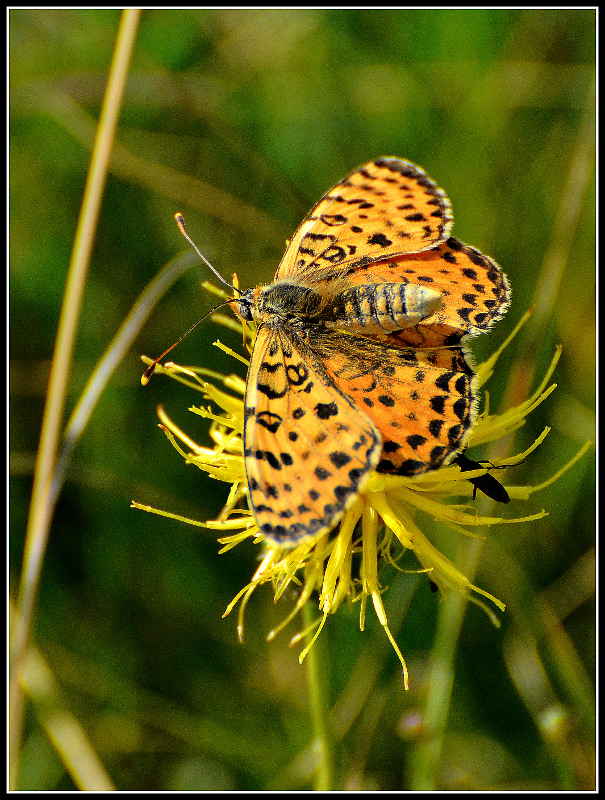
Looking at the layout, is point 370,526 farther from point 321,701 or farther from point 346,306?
point 346,306

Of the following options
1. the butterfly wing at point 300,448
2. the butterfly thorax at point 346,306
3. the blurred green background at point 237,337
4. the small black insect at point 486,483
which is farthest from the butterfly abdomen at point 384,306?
the blurred green background at point 237,337

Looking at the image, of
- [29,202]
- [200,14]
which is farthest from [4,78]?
[200,14]

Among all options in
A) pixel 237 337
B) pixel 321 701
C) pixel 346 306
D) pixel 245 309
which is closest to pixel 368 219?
pixel 346 306

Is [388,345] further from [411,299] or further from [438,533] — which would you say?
[438,533]

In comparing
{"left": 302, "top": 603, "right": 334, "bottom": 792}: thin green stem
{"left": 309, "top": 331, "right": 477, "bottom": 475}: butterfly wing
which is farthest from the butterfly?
{"left": 302, "top": 603, "right": 334, "bottom": 792}: thin green stem

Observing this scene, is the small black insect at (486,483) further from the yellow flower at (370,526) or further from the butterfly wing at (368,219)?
the butterfly wing at (368,219)

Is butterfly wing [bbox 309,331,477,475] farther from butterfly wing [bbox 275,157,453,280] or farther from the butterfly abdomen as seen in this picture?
butterfly wing [bbox 275,157,453,280]

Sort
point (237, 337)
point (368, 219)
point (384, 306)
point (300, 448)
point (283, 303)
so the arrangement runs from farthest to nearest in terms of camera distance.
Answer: point (237, 337), point (368, 219), point (283, 303), point (384, 306), point (300, 448)
